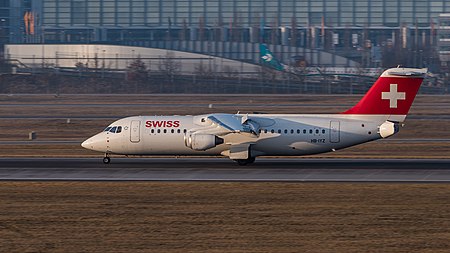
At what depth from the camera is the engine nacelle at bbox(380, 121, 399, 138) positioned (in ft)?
161

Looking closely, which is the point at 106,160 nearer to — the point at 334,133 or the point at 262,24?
the point at 334,133

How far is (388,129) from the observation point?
161 ft

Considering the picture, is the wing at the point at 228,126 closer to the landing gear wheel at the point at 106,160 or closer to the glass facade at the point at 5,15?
the landing gear wheel at the point at 106,160

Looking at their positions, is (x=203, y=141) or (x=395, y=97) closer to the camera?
(x=203, y=141)

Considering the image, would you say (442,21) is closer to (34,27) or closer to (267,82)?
(267,82)

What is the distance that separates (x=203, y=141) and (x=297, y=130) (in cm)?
540

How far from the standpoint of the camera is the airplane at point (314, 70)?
467 feet

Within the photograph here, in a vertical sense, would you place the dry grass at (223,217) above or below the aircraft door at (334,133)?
below

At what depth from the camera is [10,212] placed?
33438mm

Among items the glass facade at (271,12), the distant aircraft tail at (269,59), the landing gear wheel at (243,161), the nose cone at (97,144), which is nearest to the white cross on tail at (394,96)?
the landing gear wheel at (243,161)

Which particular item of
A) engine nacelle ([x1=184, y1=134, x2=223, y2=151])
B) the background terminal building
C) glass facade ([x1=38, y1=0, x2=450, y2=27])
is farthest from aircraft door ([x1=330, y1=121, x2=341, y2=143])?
glass facade ([x1=38, y1=0, x2=450, y2=27])

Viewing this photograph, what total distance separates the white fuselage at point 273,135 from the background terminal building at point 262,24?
368ft

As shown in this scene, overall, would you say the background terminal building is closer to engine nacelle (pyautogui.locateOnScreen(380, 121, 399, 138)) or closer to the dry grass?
engine nacelle (pyautogui.locateOnScreen(380, 121, 399, 138))

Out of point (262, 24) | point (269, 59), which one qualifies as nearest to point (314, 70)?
point (269, 59)
